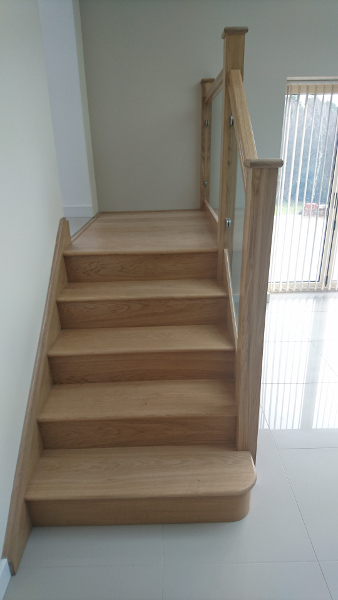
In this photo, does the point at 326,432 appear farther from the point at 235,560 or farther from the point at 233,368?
the point at 235,560

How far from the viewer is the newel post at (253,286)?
Answer: 151cm

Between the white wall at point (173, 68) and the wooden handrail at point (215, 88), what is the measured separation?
0.42 m

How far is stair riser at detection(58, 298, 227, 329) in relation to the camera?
2.29 m

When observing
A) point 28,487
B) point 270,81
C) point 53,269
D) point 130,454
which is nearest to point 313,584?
point 130,454

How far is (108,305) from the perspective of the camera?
2295 millimetres

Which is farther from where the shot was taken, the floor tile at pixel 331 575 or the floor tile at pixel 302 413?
the floor tile at pixel 302 413

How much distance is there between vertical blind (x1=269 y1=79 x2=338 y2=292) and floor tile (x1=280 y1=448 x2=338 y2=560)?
2502 millimetres

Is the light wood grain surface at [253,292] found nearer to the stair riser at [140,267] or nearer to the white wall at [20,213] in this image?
the stair riser at [140,267]

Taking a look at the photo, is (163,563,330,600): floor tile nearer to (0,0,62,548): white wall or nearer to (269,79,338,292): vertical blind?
(0,0,62,548): white wall

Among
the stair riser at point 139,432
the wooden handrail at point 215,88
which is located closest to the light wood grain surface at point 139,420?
the stair riser at point 139,432

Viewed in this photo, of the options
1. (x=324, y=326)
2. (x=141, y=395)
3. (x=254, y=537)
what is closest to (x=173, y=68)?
(x=324, y=326)

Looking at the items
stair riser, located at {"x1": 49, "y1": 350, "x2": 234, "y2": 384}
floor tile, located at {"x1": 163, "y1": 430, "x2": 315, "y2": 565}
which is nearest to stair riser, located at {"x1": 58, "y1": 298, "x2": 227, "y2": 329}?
stair riser, located at {"x1": 49, "y1": 350, "x2": 234, "y2": 384}

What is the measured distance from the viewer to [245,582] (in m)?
1.47

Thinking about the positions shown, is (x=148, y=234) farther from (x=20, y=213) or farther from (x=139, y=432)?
(x=139, y=432)
